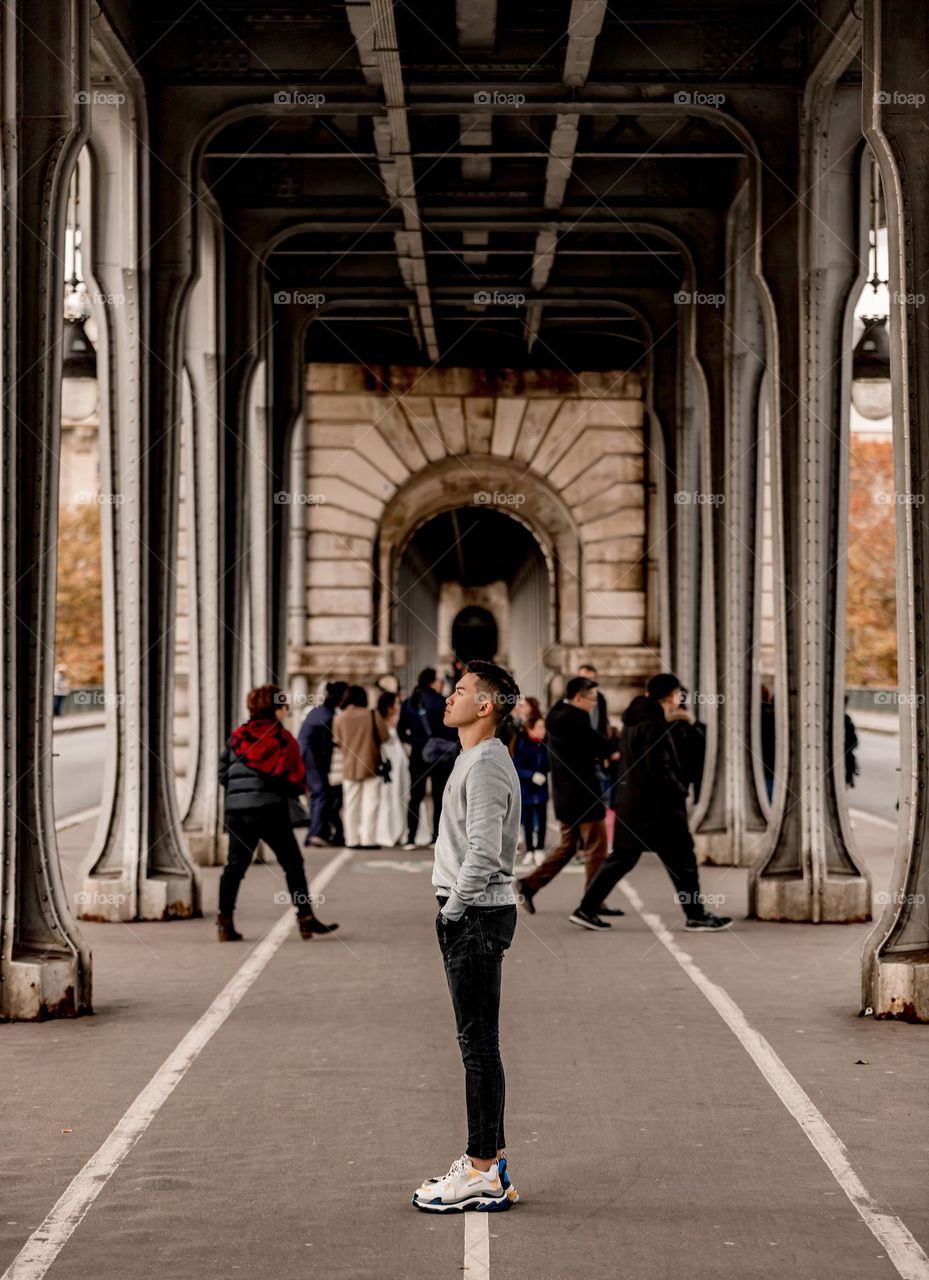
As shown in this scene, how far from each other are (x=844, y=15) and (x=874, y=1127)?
8762 millimetres

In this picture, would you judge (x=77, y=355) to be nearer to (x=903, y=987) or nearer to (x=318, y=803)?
(x=318, y=803)

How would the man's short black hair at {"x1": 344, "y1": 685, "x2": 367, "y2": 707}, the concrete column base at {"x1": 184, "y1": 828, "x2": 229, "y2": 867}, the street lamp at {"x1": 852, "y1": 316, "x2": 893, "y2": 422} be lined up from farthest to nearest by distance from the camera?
1. the street lamp at {"x1": 852, "y1": 316, "x2": 893, "y2": 422}
2. the man's short black hair at {"x1": 344, "y1": 685, "x2": 367, "y2": 707}
3. the concrete column base at {"x1": 184, "y1": 828, "x2": 229, "y2": 867}

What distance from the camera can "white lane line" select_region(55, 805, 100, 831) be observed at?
79.6 feet

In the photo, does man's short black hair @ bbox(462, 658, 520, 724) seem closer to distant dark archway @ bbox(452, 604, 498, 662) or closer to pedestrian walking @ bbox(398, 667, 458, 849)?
pedestrian walking @ bbox(398, 667, 458, 849)

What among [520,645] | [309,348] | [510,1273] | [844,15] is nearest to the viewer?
[510,1273]

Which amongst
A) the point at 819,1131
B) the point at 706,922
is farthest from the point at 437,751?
the point at 819,1131

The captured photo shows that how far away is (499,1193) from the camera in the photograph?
6496 mm

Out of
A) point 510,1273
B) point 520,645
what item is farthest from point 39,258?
point 520,645

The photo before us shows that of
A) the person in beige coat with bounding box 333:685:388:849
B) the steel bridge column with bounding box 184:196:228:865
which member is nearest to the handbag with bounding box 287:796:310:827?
the steel bridge column with bounding box 184:196:228:865

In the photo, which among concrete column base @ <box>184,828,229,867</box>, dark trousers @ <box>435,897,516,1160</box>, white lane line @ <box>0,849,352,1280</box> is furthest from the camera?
concrete column base @ <box>184,828,229,867</box>

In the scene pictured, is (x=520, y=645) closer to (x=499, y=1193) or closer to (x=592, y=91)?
(x=592, y=91)

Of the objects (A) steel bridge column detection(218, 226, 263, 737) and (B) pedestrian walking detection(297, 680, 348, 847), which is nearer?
(A) steel bridge column detection(218, 226, 263, 737)

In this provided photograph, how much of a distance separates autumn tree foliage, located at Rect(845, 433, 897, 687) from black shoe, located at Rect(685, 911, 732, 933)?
50454 millimetres

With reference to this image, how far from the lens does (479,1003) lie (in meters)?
6.47
